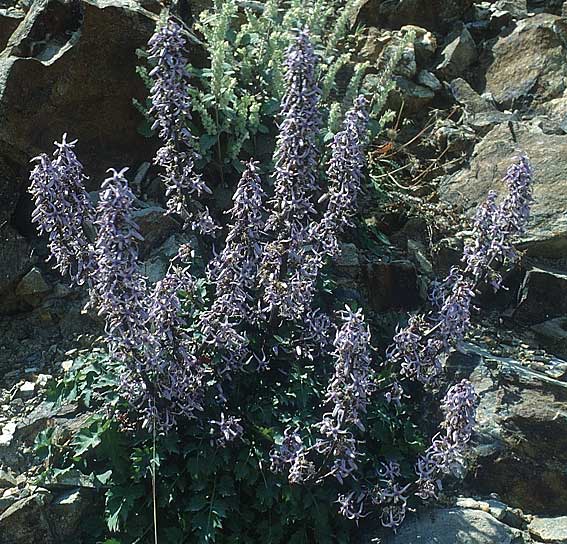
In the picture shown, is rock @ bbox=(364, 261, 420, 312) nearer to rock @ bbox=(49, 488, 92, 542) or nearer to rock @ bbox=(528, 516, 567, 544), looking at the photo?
rock @ bbox=(528, 516, 567, 544)

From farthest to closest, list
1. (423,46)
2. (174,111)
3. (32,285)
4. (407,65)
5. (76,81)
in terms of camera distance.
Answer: (423,46)
(407,65)
(76,81)
(32,285)
(174,111)

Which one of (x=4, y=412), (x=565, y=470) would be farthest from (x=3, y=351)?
(x=565, y=470)

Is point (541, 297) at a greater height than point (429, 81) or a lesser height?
lesser

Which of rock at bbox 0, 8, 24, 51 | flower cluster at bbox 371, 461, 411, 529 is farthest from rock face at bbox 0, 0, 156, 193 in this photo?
flower cluster at bbox 371, 461, 411, 529

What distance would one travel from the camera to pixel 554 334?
5934mm

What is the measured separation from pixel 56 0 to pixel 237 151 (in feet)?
5.96

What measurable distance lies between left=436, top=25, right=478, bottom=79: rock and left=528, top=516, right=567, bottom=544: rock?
15.1ft

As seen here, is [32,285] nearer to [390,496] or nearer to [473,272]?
[390,496]

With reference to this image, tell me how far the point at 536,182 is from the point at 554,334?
134 cm

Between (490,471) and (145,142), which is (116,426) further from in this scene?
(145,142)

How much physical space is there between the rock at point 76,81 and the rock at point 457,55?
3.14 metres

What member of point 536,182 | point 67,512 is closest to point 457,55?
point 536,182

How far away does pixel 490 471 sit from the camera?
199 inches

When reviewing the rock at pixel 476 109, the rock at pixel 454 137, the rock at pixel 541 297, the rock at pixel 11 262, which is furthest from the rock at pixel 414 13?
the rock at pixel 11 262
